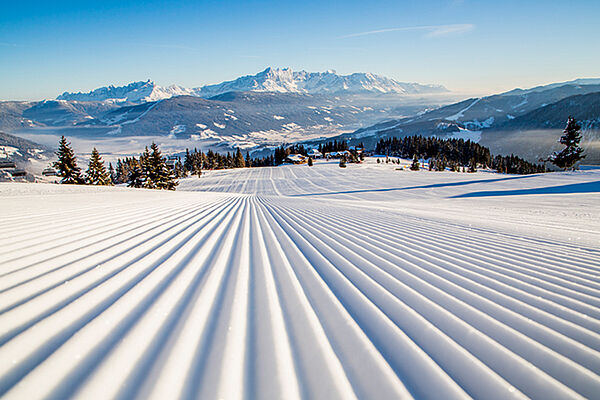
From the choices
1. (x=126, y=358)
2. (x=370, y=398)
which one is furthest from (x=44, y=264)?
(x=370, y=398)

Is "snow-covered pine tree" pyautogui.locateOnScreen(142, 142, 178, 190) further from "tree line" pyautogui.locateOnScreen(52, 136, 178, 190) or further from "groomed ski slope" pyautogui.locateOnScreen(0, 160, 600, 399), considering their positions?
"groomed ski slope" pyautogui.locateOnScreen(0, 160, 600, 399)

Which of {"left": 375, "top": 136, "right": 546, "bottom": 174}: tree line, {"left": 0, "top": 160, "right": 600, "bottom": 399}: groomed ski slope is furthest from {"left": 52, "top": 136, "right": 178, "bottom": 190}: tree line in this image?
{"left": 375, "top": 136, "right": 546, "bottom": 174}: tree line

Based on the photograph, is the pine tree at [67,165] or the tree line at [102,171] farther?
the tree line at [102,171]

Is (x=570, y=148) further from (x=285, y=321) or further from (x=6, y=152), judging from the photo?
(x=6, y=152)

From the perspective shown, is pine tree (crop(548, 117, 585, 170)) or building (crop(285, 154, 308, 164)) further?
building (crop(285, 154, 308, 164))

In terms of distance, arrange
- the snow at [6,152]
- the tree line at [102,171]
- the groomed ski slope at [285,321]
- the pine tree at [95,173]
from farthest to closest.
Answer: the snow at [6,152] → the pine tree at [95,173] → the tree line at [102,171] → the groomed ski slope at [285,321]

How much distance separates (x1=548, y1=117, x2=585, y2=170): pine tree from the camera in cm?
3750

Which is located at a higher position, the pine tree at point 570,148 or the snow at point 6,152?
the snow at point 6,152

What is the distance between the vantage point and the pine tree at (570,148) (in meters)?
37.5

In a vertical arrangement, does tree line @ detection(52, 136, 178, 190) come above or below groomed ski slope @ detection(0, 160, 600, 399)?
above

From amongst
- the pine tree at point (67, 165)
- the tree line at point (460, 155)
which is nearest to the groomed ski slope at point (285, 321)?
the pine tree at point (67, 165)

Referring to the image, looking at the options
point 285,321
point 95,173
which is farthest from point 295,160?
point 285,321

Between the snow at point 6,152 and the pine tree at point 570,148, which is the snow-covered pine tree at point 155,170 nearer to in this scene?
the pine tree at point 570,148

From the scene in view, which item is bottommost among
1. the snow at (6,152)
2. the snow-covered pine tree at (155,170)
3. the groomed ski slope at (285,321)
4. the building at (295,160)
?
the groomed ski slope at (285,321)
